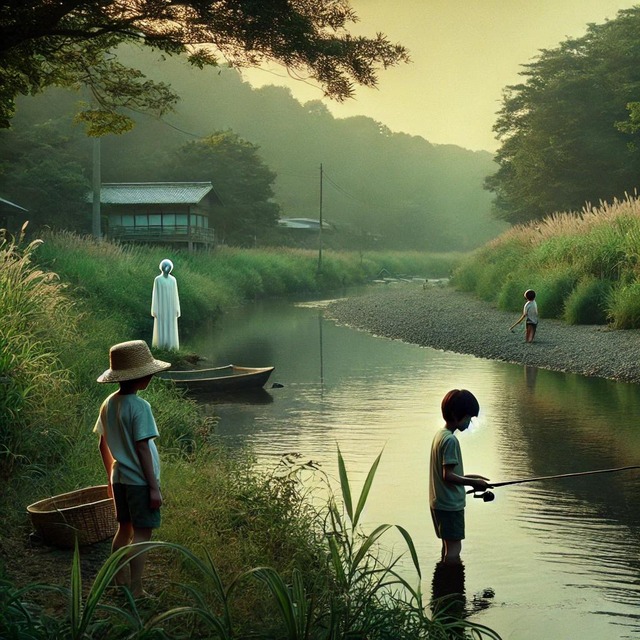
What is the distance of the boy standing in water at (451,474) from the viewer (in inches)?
249

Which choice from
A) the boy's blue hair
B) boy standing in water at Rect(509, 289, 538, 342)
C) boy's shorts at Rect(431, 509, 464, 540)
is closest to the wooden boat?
boy standing in water at Rect(509, 289, 538, 342)

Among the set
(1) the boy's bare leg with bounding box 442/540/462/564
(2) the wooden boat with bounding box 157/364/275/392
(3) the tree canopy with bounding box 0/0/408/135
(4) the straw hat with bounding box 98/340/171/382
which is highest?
(3) the tree canopy with bounding box 0/0/408/135

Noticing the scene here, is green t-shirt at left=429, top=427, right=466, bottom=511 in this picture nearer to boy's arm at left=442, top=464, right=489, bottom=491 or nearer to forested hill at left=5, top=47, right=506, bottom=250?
boy's arm at left=442, top=464, right=489, bottom=491

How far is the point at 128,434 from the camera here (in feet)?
17.7

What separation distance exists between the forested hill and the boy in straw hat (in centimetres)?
8084

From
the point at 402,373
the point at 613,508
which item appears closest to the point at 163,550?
the point at 613,508

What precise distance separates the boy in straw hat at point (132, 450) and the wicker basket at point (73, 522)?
0.78 metres

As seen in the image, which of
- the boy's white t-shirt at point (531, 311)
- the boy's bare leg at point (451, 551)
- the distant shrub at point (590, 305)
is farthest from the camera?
the distant shrub at point (590, 305)

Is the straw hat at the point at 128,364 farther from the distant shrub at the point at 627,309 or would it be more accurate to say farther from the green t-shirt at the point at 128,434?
the distant shrub at the point at 627,309

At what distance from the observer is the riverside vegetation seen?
179 inches

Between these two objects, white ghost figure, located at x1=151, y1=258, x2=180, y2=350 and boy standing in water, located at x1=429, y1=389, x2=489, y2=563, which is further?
white ghost figure, located at x1=151, y1=258, x2=180, y2=350

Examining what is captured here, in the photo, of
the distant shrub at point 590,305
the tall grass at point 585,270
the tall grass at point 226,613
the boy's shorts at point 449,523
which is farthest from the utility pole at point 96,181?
the tall grass at point 226,613

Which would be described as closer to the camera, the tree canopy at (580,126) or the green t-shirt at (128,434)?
the green t-shirt at (128,434)

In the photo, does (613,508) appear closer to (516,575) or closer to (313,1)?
(516,575)
